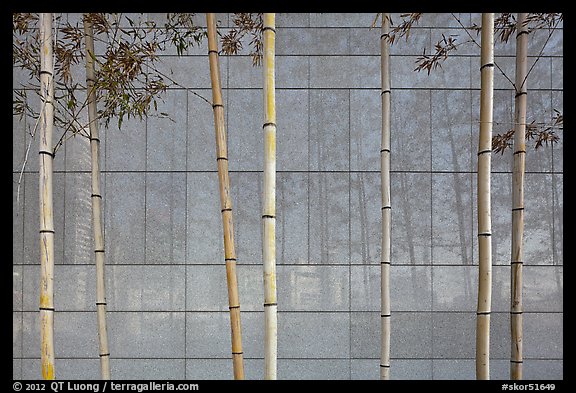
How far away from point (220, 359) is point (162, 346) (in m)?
0.44

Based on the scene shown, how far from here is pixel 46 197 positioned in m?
2.00

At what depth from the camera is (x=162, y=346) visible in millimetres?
4590

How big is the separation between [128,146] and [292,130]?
1.25 meters

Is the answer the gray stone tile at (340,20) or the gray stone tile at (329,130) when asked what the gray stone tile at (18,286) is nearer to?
the gray stone tile at (329,130)

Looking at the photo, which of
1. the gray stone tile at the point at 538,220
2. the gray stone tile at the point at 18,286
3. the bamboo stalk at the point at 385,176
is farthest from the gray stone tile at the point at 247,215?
the gray stone tile at the point at 538,220

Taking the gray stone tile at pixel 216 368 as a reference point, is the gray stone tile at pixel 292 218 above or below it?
above

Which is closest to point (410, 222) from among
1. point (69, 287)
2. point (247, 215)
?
point (247, 215)

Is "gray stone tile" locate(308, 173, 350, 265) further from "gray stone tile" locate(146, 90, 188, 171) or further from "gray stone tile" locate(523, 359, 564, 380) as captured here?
"gray stone tile" locate(523, 359, 564, 380)

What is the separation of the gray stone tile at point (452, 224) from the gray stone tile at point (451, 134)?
0.16m

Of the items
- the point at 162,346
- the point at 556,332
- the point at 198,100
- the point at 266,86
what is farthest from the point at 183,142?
the point at 556,332

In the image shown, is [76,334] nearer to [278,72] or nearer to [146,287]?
[146,287]

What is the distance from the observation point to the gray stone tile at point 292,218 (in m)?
4.61
